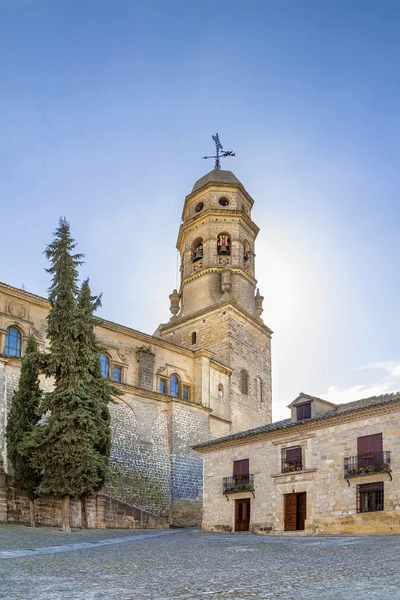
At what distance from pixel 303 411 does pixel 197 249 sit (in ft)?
63.2

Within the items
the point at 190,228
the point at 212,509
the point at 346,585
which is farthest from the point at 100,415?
the point at 190,228

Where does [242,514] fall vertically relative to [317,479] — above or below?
below

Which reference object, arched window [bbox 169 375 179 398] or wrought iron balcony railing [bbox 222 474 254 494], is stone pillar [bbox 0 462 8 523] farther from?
arched window [bbox 169 375 179 398]

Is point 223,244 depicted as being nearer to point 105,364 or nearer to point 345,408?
point 105,364

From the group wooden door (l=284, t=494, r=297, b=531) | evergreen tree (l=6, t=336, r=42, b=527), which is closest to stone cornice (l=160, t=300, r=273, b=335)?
evergreen tree (l=6, t=336, r=42, b=527)

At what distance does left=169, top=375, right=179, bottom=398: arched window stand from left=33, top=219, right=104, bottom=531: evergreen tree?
12.3 metres

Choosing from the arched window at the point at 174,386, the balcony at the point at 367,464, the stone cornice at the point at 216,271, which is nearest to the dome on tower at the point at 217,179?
the stone cornice at the point at 216,271

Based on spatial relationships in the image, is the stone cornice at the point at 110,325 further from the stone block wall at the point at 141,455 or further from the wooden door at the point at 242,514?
the wooden door at the point at 242,514

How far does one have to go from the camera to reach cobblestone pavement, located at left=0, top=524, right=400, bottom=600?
29.1 feet

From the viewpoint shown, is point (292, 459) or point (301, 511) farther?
point (292, 459)

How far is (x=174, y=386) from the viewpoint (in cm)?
3653

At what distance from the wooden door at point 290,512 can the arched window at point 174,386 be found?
13.5 metres

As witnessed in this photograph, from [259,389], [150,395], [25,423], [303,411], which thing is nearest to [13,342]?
[25,423]

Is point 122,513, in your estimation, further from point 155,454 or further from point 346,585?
point 346,585
